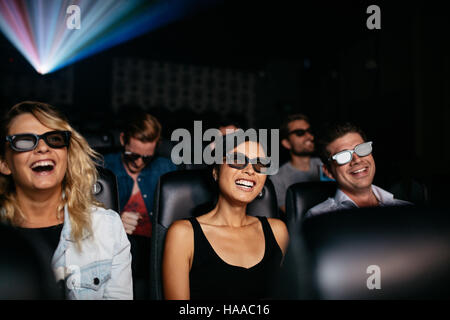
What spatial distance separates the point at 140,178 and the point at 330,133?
1.32 metres

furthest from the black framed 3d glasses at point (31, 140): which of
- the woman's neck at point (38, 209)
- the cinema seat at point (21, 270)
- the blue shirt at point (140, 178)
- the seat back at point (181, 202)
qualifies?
the blue shirt at point (140, 178)

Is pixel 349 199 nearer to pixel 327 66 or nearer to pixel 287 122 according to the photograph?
pixel 287 122

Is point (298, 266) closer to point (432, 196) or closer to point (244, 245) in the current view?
point (244, 245)

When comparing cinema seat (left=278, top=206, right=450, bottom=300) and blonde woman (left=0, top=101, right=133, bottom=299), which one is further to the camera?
blonde woman (left=0, top=101, right=133, bottom=299)

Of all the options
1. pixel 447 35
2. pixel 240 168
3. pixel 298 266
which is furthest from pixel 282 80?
pixel 298 266

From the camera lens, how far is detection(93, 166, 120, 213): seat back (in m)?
1.56

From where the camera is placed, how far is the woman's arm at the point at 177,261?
4.37 ft

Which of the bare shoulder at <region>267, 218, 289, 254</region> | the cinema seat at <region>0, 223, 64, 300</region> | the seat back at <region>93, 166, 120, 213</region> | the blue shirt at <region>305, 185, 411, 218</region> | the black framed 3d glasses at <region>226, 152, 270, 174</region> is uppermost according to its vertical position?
the black framed 3d glasses at <region>226, 152, 270, 174</region>

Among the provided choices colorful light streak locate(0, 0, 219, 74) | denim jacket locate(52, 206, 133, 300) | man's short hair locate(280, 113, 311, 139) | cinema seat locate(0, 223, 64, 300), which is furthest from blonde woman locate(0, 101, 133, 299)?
colorful light streak locate(0, 0, 219, 74)

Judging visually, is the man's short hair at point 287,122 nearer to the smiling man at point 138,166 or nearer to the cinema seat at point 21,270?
the smiling man at point 138,166

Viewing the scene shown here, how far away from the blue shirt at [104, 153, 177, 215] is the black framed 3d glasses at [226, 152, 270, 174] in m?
0.80

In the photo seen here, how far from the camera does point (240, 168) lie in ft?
5.14

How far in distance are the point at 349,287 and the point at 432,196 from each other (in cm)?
263

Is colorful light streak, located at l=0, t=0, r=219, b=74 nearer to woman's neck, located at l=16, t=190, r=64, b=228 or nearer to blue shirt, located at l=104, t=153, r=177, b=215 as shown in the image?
blue shirt, located at l=104, t=153, r=177, b=215
